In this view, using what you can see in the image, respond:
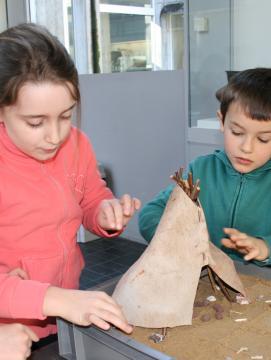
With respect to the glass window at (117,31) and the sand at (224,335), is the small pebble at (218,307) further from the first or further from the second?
the glass window at (117,31)

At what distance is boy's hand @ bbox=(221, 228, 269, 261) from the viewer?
0.96 meters

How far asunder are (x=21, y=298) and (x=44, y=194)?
0.27m

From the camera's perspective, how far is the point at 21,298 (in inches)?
30.7

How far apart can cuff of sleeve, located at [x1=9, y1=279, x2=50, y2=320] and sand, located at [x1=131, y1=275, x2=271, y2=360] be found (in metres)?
0.16

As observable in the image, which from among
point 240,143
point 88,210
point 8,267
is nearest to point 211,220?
point 240,143

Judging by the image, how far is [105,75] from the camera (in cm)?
360

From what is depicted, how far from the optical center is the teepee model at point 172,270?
79 cm

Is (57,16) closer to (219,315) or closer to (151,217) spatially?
(151,217)

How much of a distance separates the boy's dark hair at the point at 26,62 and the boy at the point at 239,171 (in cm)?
45

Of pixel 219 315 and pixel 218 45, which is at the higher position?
pixel 218 45

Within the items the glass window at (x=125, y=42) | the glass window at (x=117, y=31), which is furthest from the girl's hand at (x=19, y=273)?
the glass window at (x=125, y=42)

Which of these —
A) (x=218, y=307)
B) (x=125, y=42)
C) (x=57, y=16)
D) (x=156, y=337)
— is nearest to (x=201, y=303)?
(x=218, y=307)

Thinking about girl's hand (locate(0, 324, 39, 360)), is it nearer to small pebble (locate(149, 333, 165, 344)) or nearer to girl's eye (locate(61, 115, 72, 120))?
small pebble (locate(149, 333, 165, 344))

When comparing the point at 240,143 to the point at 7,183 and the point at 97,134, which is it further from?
the point at 97,134
